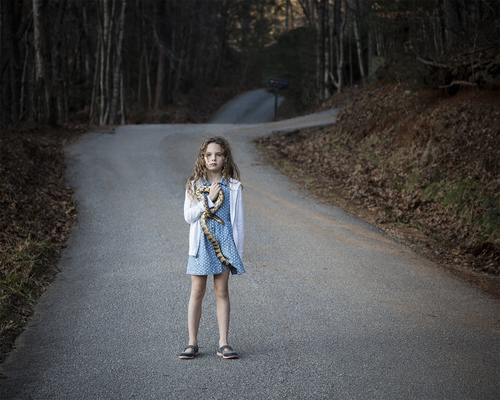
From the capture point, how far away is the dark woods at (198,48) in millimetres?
14750

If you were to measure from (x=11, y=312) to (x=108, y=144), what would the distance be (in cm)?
1252

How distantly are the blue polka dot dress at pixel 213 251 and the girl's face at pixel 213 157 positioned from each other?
26cm

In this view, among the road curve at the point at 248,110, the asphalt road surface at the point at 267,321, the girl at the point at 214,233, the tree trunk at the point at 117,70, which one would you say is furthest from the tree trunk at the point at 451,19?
the road curve at the point at 248,110

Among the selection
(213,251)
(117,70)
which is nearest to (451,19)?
(213,251)

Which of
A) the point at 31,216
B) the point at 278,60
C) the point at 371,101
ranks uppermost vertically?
the point at 278,60

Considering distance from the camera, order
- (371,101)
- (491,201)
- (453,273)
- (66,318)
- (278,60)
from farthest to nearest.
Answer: (278,60), (371,101), (491,201), (453,273), (66,318)

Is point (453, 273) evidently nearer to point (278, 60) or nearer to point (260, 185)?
point (260, 185)

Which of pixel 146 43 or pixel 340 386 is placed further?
pixel 146 43

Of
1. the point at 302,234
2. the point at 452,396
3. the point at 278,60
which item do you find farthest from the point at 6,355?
the point at 278,60

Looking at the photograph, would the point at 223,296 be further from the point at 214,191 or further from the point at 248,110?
the point at 248,110

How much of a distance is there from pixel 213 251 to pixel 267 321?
1.42 metres

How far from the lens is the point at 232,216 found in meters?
4.43

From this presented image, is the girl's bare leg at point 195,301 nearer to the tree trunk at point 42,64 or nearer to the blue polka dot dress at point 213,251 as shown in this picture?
the blue polka dot dress at point 213,251

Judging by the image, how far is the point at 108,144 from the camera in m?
17.4
